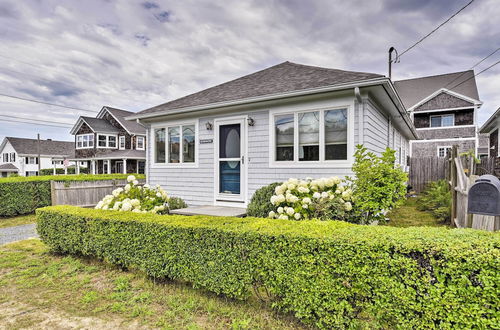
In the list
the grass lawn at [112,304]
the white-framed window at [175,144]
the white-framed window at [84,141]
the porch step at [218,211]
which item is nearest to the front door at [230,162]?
the porch step at [218,211]

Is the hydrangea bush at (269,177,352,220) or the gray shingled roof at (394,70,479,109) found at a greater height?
the gray shingled roof at (394,70,479,109)

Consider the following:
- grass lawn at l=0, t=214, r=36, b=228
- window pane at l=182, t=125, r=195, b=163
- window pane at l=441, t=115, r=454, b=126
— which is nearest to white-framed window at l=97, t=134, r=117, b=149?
grass lawn at l=0, t=214, r=36, b=228

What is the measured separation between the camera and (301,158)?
233 inches

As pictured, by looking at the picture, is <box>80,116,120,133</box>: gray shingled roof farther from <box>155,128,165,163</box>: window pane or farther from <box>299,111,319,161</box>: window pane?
<box>299,111,319,161</box>: window pane

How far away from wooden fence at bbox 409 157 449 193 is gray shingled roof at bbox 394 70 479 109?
30.9ft

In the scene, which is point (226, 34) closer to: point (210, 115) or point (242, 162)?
point (210, 115)

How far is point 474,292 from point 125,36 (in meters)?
12.2

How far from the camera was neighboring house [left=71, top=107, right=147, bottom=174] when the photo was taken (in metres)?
25.2

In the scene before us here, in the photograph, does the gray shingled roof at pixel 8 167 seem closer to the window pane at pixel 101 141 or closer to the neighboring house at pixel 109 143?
the neighboring house at pixel 109 143

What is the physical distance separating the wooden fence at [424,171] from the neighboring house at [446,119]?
25.0 feet

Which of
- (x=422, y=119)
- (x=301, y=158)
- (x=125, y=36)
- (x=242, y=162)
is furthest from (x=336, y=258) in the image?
(x=422, y=119)

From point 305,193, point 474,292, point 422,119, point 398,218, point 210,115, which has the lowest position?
point 398,218

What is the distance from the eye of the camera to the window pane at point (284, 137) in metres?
6.06

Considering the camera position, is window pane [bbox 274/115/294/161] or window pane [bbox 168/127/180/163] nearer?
window pane [bbox 274/115/294/161]
